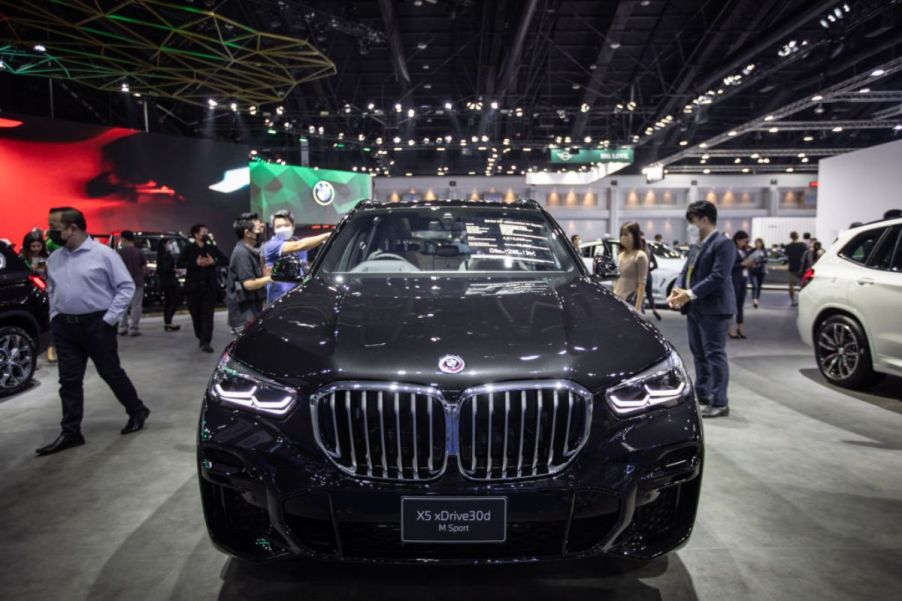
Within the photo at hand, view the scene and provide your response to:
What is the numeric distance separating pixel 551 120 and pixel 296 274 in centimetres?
2351

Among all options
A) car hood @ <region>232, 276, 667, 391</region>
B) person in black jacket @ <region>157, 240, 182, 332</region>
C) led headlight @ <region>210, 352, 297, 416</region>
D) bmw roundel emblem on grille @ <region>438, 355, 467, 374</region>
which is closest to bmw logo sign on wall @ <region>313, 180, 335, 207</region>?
person in black jacket @ <region>157, 240, 182, 332</region>

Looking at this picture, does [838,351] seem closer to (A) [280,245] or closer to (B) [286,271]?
(B) [286,271]

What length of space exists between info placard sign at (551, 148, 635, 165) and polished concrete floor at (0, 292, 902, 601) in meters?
18.2

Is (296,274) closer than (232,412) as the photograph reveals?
No

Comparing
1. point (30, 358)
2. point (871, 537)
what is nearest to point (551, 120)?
point (30, 358)

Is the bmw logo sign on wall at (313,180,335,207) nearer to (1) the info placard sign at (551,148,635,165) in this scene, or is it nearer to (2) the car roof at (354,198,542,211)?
(1) the info placard sign at (551,148,635,165)

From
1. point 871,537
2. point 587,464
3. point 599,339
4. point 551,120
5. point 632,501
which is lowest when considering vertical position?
point 871,537

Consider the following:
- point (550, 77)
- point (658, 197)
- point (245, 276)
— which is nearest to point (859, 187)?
point (550, 77)

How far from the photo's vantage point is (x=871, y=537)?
2.86m

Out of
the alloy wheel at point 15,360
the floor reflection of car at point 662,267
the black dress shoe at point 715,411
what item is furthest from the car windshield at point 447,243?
the floor reflection of car at point 662,267

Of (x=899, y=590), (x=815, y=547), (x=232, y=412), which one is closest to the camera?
(x=232, y=412)

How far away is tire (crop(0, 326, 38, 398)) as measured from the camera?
559cm

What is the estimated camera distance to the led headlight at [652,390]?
1987 millimetres

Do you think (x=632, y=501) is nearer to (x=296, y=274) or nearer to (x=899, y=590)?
(x=899, y=590)
